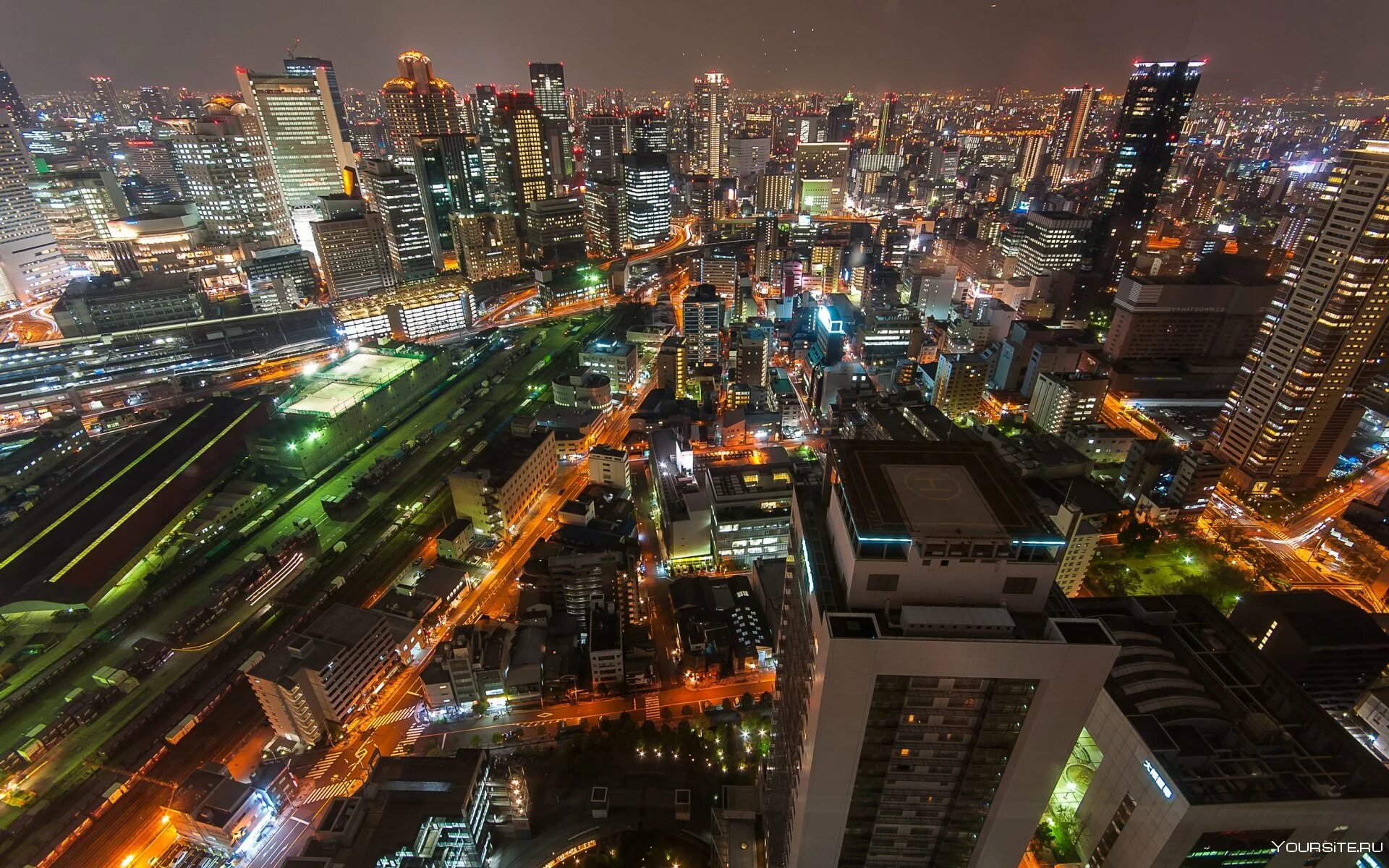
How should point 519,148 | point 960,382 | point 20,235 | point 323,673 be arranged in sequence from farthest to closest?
1. point 519,148
2. point 20,235
3. point 960,382
4. point 323,673

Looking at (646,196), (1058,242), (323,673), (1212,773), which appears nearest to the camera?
(1212,773)

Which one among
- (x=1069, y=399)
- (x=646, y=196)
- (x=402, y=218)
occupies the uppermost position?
(x=646, y=196)

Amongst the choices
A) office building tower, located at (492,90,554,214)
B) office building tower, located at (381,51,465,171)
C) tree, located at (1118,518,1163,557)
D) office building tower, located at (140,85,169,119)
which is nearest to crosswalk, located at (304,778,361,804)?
tree, located at (1118,518,1163,557)

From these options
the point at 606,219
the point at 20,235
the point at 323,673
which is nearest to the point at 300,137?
the point at 20,235

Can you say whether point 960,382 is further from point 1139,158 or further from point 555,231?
point 555,231

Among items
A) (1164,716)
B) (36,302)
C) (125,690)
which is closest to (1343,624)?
(1164,716)

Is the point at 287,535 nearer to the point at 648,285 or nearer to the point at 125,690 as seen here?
the point at 125,690
